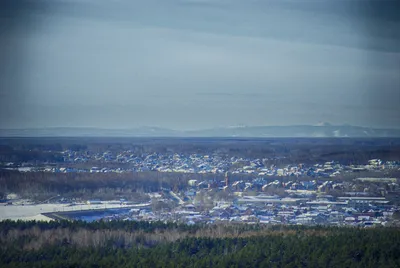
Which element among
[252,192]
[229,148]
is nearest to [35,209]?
[252,192]

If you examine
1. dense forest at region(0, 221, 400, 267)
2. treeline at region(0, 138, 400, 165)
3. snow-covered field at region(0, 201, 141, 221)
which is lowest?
dense forest at region(0, 221, 400, 267)

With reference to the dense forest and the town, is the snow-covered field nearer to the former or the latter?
the town

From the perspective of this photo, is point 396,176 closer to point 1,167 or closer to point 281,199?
point 281,199

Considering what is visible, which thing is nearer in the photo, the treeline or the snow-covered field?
the snow-covered field

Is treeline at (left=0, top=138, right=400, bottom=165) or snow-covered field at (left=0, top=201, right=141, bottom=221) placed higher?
treeline at (left=0, top=138, right=400, bottom=165)

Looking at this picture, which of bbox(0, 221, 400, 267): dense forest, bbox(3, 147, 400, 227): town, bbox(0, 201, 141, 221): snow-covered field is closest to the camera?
bbox(0, 221, 400, 267): dense forest

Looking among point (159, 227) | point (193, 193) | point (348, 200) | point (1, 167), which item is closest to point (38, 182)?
point (1, 167)

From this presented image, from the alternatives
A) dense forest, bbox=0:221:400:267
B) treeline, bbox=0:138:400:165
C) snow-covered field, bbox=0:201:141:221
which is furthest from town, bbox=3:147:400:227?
dense forest, bbox=0:221:400:267

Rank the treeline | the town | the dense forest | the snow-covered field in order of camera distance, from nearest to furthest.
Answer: the dense forest → the snow-covered field → the town → the treeline
